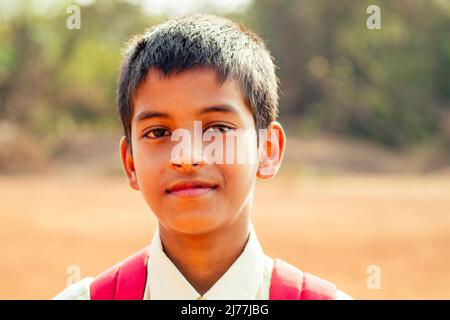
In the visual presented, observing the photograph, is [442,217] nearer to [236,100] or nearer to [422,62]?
[236,100]

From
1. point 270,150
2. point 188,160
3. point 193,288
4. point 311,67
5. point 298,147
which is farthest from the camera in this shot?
point 311,67

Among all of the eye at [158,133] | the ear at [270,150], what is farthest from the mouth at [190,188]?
the ear at [270,150]

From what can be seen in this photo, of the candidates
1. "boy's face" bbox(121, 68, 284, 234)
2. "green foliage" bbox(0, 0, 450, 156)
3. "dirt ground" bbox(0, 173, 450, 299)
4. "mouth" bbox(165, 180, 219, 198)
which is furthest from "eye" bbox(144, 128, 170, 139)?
"green foliage" bbox(0, 0, 450, 156)

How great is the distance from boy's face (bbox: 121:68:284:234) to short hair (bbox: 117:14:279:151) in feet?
0.13

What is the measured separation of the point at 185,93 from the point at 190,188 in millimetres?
207

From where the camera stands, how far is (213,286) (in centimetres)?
158

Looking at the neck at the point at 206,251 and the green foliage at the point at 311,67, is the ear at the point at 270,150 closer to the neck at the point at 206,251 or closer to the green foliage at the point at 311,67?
the neck at the point at 206,251

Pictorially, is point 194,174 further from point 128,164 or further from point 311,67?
point 311,67

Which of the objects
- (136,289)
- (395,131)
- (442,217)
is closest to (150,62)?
(136,289)

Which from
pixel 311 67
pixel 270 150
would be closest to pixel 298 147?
pixel 311 67

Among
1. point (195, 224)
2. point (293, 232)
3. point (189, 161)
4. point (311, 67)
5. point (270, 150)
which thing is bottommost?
point (195, 224)

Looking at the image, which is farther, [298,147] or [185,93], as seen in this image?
[298,147]
